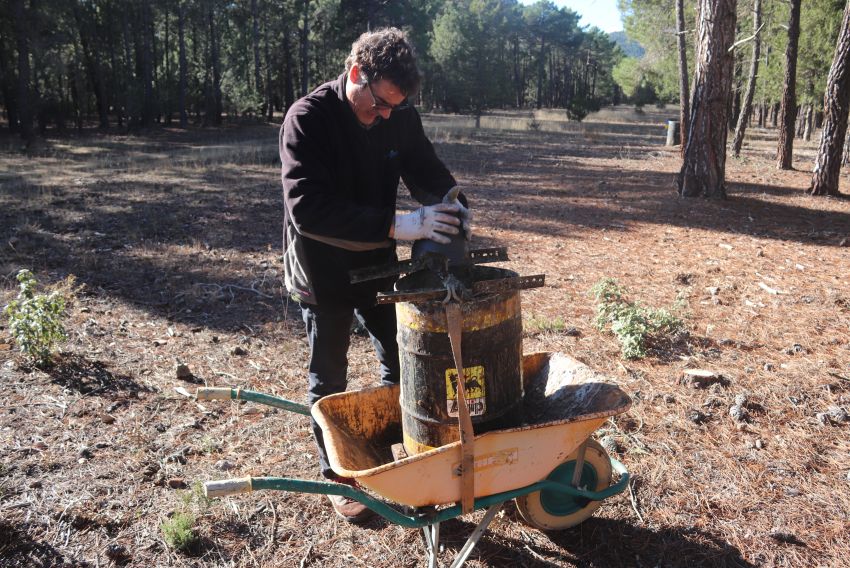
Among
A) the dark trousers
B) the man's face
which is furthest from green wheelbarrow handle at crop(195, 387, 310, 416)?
the man's face

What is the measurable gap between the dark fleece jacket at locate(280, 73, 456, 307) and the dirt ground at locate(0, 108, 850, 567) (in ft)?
4.15

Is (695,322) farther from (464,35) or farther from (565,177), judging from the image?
(464,35)

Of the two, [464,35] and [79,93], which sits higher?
[464,35]

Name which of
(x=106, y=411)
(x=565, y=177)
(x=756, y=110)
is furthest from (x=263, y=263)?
(x=756, y=110)

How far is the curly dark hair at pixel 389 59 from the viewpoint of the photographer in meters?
2.42

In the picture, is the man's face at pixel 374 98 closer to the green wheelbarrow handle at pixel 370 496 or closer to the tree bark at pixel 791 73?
the green wheelbarrow handle at pixel 370 496

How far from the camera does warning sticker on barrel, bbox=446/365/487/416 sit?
7.80 ft

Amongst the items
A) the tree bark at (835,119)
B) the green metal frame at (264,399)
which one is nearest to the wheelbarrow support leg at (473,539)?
the green metal frame at (264,399)

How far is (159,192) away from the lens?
12.3 meters

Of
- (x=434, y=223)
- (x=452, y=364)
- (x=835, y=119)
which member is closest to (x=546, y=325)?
(x=452, y=364)

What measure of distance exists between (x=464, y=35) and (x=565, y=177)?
111 feet

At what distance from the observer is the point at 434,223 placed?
2326 mm

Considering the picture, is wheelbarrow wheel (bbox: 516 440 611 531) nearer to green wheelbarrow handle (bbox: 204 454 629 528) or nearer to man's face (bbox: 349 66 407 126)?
green wheelbarrow handle (bbox: 204 454 629 528)

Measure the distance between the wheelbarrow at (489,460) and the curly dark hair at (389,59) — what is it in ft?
4.63
